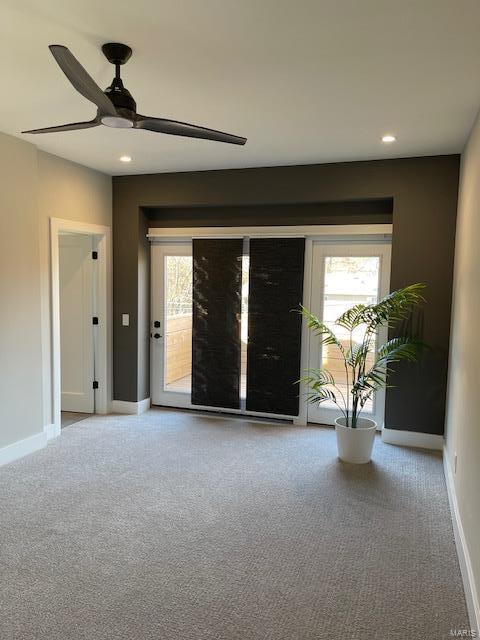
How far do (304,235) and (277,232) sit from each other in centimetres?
29

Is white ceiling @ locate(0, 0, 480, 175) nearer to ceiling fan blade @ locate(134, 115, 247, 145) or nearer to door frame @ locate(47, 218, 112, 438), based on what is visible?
ceiling fan blade @ locate(134, 115, 247, 145)

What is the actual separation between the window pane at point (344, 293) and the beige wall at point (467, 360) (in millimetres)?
889

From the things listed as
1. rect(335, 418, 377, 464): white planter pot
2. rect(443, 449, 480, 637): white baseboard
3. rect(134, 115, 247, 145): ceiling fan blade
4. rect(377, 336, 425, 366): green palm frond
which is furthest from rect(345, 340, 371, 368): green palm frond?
rect(134, 115, 247, 145): ceiling fan blade

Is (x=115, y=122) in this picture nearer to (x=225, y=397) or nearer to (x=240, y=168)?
(x=240, y=168)

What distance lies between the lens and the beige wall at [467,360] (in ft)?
8.07

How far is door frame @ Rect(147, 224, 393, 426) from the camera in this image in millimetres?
4688

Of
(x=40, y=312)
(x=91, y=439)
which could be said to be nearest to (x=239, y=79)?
(x=40, y=312)

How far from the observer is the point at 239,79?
267cm

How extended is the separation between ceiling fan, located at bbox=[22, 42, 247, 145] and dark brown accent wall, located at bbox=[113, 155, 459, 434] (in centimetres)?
226

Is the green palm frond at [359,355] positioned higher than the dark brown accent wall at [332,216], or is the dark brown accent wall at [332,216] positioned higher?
the dark brown accent wall at [332,216]

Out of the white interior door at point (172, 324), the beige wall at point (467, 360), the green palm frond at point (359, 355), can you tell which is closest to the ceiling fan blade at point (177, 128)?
the beige wall at point (467, 360)

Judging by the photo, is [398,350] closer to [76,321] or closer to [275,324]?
[275,324]

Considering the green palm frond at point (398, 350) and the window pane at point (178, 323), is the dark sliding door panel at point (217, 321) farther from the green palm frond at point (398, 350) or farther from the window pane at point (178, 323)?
the green palm frond at point (398, 350)

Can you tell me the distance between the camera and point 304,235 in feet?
16.0
